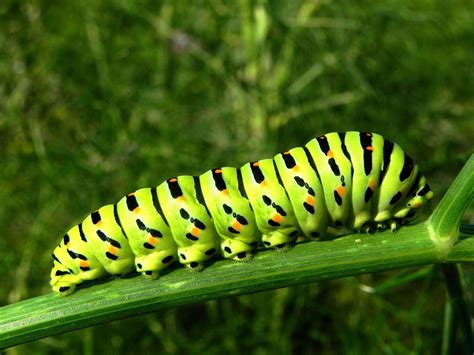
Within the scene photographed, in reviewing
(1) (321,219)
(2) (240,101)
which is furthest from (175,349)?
(1) (321,219)

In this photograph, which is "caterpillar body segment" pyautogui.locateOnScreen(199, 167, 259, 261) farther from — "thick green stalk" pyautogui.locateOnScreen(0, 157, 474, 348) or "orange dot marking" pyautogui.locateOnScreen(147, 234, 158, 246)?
"thick green stalk" pyautogui.locateOnScreen(0, 157, 474, 348)

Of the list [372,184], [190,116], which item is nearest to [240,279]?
[372,184]

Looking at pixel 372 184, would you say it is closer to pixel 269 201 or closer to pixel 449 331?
pixel 269 201

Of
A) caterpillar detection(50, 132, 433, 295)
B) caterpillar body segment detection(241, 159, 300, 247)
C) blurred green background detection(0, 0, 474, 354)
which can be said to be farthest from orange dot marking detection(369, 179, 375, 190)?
blurred green background detection(0, 0, 474, 354)

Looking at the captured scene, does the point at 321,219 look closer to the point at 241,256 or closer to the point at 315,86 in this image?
the point at 241,256

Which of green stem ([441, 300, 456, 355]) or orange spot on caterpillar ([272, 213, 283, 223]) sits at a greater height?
orange spot on caterpillar ([272, 213, 283, 223])
